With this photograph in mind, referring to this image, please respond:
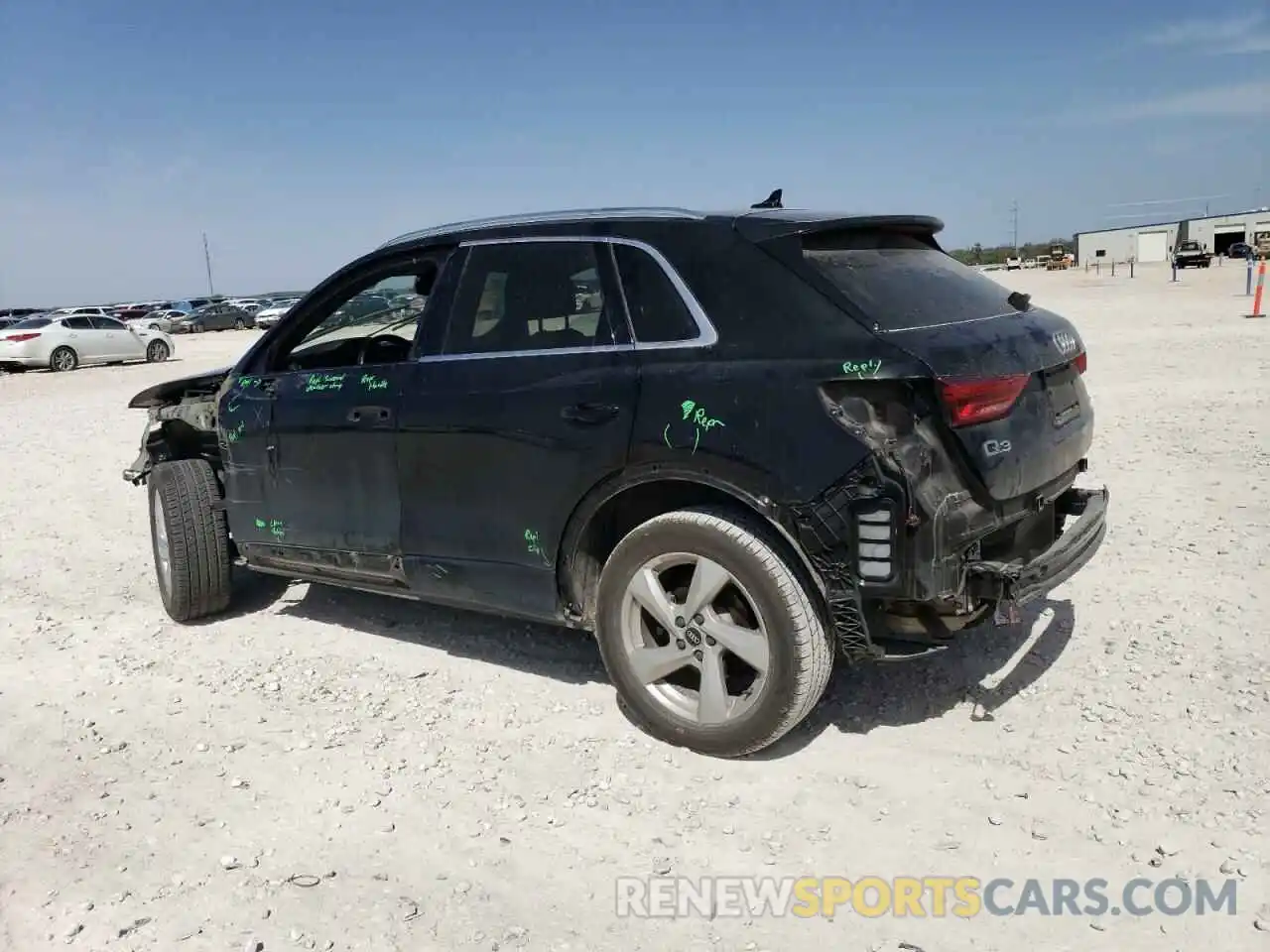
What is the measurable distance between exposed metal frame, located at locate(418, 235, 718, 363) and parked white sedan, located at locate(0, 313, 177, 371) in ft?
87.2

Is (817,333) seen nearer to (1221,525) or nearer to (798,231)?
(798,231)

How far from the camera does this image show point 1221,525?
5746mm

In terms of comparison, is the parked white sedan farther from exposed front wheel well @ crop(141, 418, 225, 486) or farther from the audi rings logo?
the audi rings logo

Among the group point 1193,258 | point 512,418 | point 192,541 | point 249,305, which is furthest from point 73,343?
point 1193,258

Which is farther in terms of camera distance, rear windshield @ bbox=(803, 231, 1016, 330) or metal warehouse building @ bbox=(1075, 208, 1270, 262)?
metal warehouse building @ bbox=(1075, 208, 1270, 262)

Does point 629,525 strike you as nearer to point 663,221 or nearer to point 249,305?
point 663,221

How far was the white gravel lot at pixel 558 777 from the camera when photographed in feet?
9.30

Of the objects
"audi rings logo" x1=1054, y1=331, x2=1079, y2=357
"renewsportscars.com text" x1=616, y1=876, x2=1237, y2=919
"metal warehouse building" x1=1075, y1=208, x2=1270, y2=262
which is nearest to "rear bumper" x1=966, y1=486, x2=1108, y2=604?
"audi rings logo" x1=1054, y1=331, x2=1079, y2=357

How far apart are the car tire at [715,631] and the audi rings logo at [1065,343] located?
134 cm

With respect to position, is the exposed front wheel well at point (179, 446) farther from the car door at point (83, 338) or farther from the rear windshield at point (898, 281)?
the car door at point (83, 338)

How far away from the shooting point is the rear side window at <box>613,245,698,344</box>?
356 cm

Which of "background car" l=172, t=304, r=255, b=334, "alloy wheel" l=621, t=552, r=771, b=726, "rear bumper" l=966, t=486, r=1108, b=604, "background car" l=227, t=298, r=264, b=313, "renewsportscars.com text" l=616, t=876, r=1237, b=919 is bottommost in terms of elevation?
"renewsportscars.com text" l=616, t=876, r=1237, b=919

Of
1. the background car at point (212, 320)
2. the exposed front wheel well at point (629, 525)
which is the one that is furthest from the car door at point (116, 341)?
the exposed front wheel well at point (629, 525)

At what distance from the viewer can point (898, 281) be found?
3.60m
